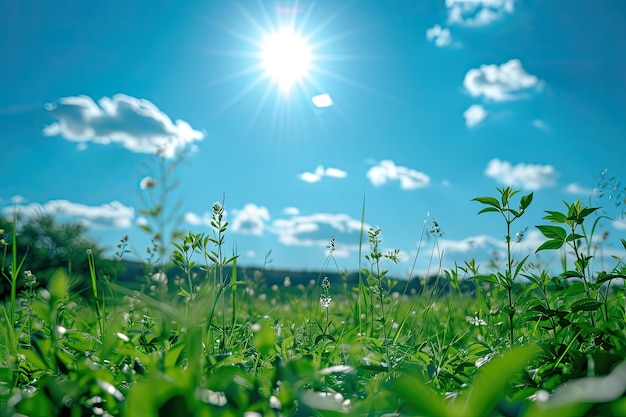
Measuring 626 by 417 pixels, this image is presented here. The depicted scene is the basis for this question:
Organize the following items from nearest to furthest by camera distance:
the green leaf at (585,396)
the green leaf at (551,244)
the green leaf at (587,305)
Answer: the green leaf at (585,396) → the green leaf at (587,305) → the green leaf at (551,244)

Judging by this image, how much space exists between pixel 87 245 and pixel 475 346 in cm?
631

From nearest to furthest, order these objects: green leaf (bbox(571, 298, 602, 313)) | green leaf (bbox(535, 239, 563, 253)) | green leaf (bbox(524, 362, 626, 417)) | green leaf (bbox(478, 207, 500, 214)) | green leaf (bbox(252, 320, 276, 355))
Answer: green leaf (bbox(524, 362, 626, 417)), green leaf (bbox(252, 320, 276, 355)), green leaf (bbox(571, 298, 602, 313)), green leaf (bbox(535, 239, 563, 253)), green leaf (bbox(478, 207, 500, 214))

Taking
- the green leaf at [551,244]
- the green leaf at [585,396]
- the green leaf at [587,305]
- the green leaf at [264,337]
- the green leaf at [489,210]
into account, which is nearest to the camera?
the green leaf at [585,396]

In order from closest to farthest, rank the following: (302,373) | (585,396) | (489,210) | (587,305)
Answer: (585,396), (302,373), (587,305), (489,210)

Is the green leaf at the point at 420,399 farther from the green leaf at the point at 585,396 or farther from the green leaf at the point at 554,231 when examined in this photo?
the green leaf at the point at 554,231

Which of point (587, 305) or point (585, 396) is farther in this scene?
point (587, 305)

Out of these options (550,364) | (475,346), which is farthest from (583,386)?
(475,346)

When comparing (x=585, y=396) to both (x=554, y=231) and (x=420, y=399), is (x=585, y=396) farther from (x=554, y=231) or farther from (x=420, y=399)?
(x=554, y=231)

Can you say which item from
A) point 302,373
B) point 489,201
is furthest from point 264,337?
point 489,201

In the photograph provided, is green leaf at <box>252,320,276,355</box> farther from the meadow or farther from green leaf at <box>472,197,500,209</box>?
green leaf at <box>472,197,500,209</box>

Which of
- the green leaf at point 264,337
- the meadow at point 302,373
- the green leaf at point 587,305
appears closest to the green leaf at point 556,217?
the meadow at point 302,373

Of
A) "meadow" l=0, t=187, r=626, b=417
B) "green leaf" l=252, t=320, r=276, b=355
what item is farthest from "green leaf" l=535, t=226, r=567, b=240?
"green leaf" l=252, t=320, r=276, b=355

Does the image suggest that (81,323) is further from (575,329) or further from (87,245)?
(87,245)

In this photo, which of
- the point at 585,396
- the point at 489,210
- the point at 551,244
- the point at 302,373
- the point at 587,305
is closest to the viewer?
the point at 585,396
